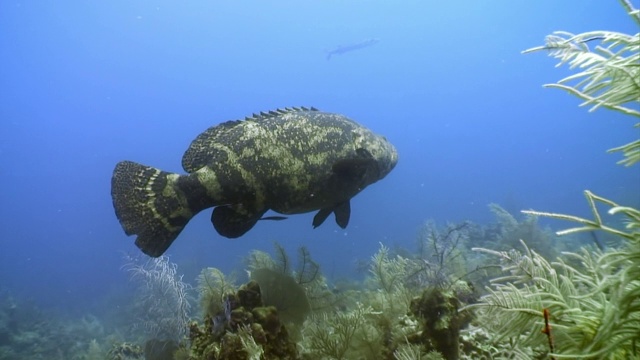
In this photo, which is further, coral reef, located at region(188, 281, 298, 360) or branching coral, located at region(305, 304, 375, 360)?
branching coral, located at region(305, 304, 375, 360)

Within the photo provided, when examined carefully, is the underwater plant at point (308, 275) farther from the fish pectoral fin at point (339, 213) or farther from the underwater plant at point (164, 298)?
A: the underwater plant at point (164, 298)

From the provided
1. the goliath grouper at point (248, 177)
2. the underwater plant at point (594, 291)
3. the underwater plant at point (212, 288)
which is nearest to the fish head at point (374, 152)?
the goliath grouper at point (248, 177)

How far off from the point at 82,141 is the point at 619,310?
184m

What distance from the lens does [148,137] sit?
6009 inches

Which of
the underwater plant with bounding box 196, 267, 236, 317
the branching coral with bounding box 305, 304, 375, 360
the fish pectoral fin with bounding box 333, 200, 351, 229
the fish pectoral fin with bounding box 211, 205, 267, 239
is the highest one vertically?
the fish pectoral fin with bounding box 211, 205, 267, 239

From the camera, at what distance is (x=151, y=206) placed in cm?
443

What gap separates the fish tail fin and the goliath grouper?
1cm

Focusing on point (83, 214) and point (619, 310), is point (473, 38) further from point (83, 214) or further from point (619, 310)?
point (619, 310)

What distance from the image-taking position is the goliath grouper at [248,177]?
4457 millimetres

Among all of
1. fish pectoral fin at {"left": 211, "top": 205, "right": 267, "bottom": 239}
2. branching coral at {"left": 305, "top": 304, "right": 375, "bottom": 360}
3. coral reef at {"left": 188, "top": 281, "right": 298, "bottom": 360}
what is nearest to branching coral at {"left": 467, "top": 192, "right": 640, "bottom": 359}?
branching coral at {"left": 305, "top": 304, "right": 375, "bottom": 360}

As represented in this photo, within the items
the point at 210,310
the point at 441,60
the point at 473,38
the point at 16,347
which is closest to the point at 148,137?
the point at 441,60

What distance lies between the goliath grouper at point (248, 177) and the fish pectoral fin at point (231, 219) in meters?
0.01

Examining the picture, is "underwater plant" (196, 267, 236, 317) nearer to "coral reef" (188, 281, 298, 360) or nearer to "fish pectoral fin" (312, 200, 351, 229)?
"coral reef" (188, 281, 298, 360)

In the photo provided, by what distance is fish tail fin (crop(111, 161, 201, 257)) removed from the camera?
4.38 meters
